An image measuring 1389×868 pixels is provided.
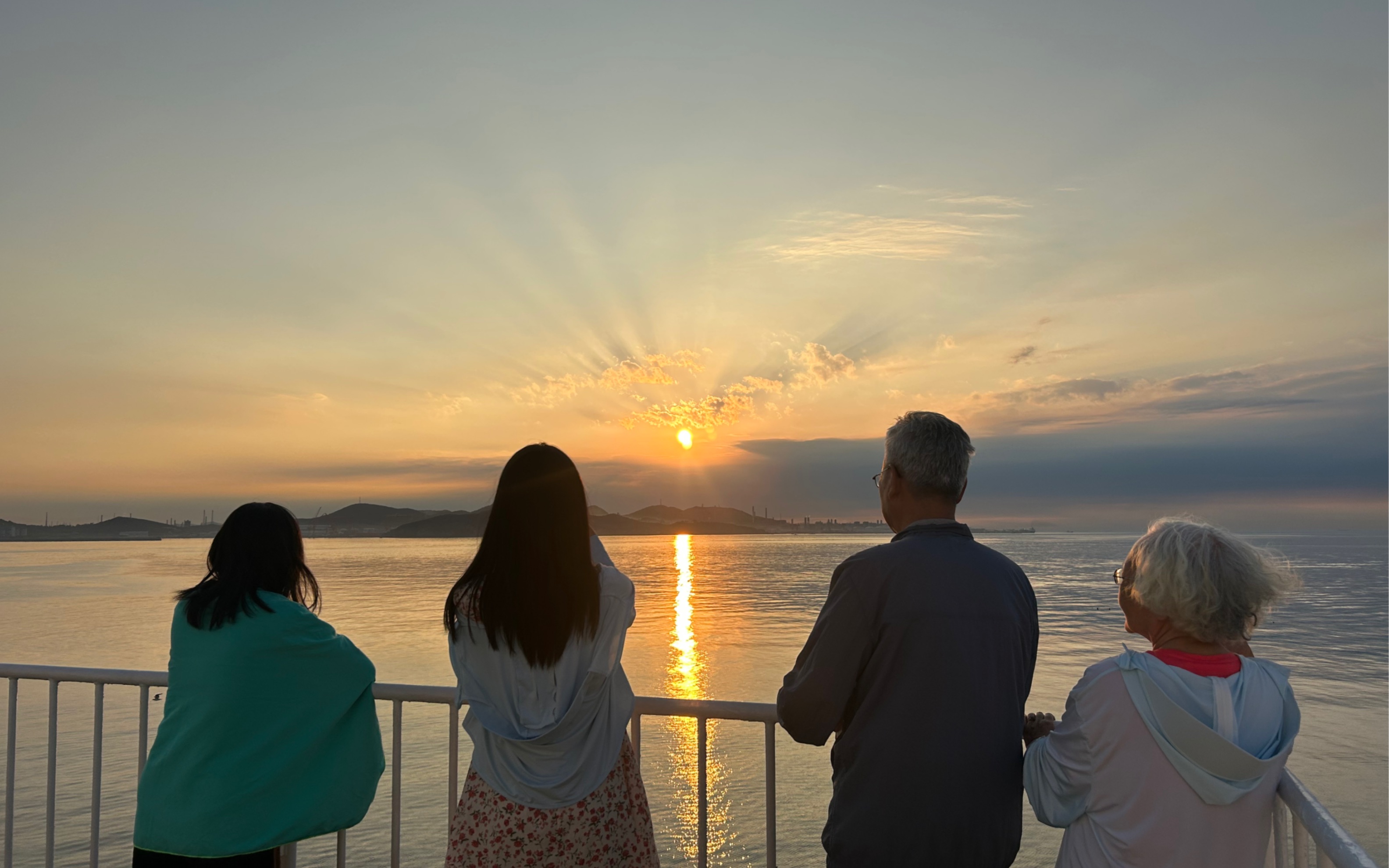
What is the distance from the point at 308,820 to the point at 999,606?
2.17 metres

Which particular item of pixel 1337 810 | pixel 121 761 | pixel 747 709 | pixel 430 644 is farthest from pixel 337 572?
pixel 747 709

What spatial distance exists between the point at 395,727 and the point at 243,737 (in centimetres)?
49

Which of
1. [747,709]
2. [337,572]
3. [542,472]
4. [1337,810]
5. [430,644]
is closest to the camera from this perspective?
[542,472]

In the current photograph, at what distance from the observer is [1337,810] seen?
408 inches

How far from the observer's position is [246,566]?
264 centimetres

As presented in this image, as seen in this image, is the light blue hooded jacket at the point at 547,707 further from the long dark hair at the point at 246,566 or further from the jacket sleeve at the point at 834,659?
the long dark hair at the point at 246,566

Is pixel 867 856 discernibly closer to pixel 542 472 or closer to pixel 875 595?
pixel 875 595

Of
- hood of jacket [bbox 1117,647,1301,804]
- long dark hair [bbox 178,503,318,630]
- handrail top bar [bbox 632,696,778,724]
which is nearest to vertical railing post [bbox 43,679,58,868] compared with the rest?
long dark hair [bbox 178,503,318,630]

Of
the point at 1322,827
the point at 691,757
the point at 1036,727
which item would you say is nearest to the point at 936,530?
the point at 1036,727

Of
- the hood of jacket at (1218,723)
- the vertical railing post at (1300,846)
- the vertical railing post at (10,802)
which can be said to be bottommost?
the vertical railing post at (10,802)

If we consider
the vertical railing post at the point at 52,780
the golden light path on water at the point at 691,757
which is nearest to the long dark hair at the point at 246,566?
the vertical railing post at the point at 52,780

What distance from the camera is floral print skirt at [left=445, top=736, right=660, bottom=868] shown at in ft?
7.49

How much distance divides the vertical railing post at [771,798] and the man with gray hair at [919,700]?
1.82 feet

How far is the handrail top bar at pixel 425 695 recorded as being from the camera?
8.38 ft
